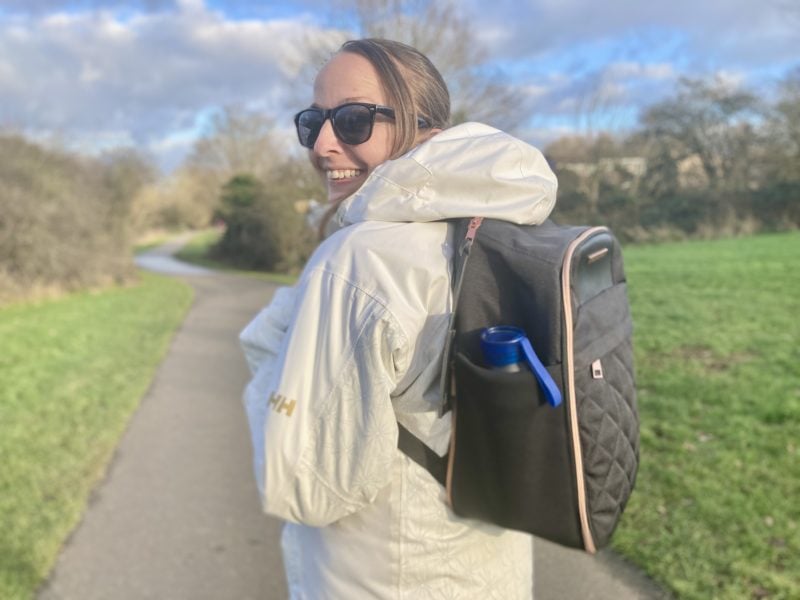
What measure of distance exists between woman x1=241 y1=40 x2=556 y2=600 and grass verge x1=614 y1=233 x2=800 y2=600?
80.6 inches

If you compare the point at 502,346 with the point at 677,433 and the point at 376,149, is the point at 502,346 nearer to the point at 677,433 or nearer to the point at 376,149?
the point at 376,149

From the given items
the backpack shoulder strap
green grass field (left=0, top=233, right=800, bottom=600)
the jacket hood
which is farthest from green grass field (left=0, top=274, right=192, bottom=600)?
the jacket hood

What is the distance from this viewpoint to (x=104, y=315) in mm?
13961

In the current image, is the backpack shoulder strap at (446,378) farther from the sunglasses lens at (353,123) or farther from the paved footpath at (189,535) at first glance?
the paved footpath at (189,535)

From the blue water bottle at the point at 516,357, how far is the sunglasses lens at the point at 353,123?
1.94 feet

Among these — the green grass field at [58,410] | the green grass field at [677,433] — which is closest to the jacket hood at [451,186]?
the green grass field at [677,433]

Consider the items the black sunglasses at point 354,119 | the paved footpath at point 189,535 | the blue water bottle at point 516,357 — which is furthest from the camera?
the paved footpath at point 189,535

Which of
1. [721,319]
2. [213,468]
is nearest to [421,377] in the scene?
[213,468]

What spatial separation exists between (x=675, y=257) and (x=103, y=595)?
16.2 meters

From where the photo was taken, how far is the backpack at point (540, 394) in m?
1.12

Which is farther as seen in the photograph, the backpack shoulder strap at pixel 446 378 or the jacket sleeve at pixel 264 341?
the jacket sleeve at pixel 264 341

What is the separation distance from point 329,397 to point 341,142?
0.62m

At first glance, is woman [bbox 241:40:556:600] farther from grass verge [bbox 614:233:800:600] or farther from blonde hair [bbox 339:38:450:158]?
grass verge [bbox 614:233:800:600]

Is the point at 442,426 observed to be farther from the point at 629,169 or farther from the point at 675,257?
the point at 629,169
